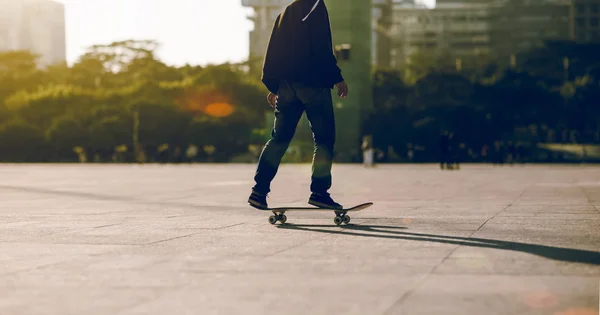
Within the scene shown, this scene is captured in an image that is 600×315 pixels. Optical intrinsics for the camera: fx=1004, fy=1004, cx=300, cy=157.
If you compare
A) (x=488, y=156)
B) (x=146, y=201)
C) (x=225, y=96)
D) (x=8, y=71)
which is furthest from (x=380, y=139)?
(x=146, y=201)

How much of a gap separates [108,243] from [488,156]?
204ft

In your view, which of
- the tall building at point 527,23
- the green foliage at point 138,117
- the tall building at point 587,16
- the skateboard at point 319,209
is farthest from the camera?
the tall building at point 587,16

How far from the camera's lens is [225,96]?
274ft

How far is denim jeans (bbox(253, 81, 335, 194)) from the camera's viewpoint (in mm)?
8227

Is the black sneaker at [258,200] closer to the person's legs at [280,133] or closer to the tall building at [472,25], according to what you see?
the person's legs at [280,133]

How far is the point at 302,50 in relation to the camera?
8250 millimetres

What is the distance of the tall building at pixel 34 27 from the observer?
171500 millimetres

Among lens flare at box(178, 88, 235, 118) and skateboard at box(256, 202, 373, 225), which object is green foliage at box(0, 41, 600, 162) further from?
skateboard at box(256, 202, 373, 225)

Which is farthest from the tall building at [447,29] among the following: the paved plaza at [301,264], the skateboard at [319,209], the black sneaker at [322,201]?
the paved plaza at [301,264]

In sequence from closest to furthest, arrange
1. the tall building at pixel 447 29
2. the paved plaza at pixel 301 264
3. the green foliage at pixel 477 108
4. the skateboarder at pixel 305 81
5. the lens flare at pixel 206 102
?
the paved plaza at pixel 301 264 → the skateboarder at pixel 305 81 → the green foliage at pixel 477 108 → the lens flare at pixel 206 102 → the tall building at pixel 447 29

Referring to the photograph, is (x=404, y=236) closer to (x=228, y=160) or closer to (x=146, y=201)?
(x=146, y=201)

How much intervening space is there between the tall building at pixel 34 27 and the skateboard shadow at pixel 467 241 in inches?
6560

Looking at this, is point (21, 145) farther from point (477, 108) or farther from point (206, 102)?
point (477, 108)

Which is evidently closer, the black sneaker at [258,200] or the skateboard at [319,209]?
the skateboard at [319,209]
